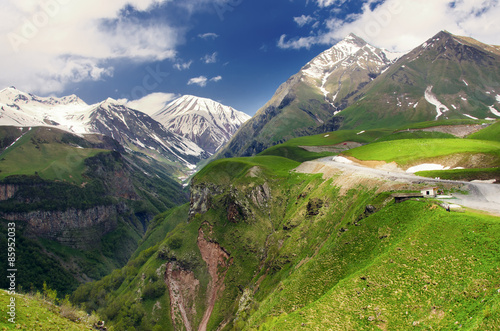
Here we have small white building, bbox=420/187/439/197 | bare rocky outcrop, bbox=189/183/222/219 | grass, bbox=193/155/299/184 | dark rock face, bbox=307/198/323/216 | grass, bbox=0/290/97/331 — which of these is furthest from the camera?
grass, bbox=193/155/299/184

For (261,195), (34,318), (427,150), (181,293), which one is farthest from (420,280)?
(181,293)

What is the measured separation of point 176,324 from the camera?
321ft

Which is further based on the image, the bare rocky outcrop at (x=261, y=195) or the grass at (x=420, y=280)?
the bare rocky outcrop at (x=261, y=195)

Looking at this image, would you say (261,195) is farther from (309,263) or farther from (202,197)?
(309,263)

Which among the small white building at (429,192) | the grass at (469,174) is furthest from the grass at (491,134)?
the small white building at (429,192)

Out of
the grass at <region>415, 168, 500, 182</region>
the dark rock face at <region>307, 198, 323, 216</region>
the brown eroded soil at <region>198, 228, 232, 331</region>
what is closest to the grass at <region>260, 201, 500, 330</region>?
the grass at <region>415, 168, 500, 182</region>

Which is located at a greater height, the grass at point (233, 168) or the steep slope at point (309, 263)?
the grass at point (233, 168)

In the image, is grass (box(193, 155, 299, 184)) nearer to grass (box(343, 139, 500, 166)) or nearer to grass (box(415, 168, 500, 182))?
grass (box(343, 139, 500, 166))

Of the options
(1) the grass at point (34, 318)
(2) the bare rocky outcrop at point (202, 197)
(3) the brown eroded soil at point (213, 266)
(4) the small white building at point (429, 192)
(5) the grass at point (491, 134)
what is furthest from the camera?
(2) the bare rocky outcrop at point (202, 197)

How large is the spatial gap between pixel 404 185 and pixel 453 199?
8937 mm

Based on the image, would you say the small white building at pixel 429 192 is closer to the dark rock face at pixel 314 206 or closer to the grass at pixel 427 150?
the grass at pixel 427 150

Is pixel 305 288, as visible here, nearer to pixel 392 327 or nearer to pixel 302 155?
pixel 392 327

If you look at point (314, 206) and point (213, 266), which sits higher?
point (314, 206)

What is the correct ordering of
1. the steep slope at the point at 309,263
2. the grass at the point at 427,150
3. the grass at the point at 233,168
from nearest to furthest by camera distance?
1. the steep slope at the point at 309,263
2. the grass at the point at 427,150
3. the grass at the point at 233,168
